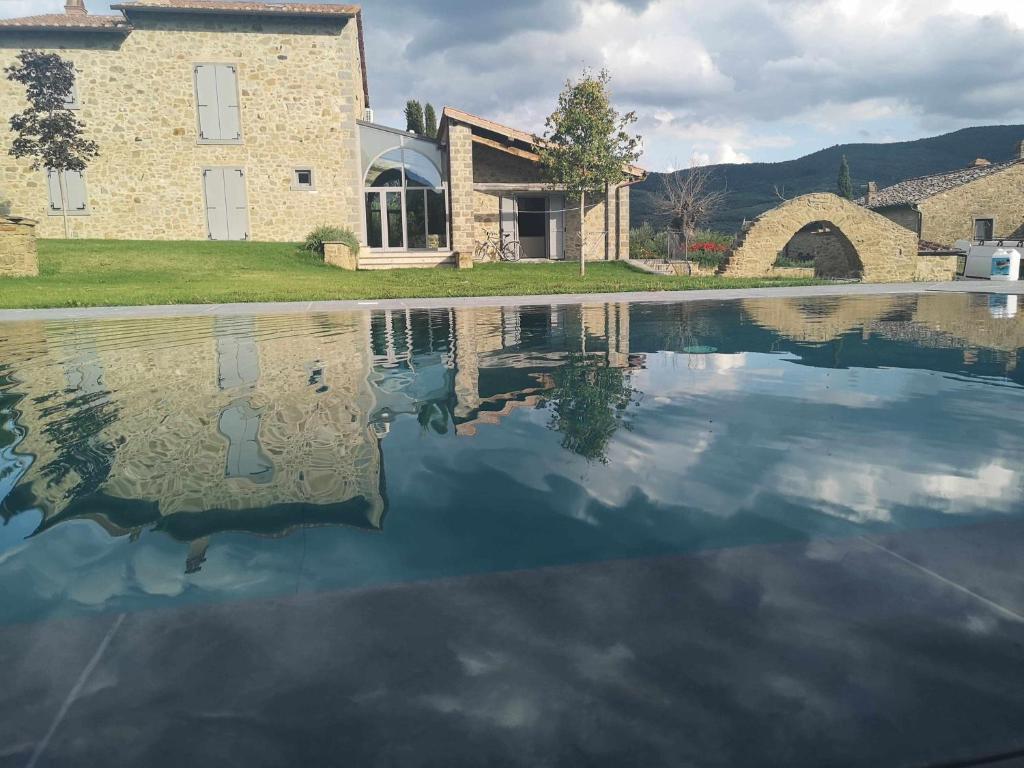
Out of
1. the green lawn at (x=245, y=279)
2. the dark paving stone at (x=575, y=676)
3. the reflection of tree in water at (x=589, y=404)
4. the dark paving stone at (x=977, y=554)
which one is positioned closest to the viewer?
→ the dark paving stone at (x=575, y=676)

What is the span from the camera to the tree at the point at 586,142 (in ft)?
69.3

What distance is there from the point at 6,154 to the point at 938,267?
103 ft

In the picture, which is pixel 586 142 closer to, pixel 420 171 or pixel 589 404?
pixel 420 171

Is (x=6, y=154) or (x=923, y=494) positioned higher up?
A: (x=6, y=154)

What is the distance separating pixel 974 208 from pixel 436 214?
86.7 ft

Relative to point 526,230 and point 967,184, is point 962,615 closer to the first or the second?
point 526,230

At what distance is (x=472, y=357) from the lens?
643 centimetres

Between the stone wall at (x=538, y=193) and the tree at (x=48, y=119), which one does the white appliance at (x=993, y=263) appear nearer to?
the stone wall at (x=538, y=193)

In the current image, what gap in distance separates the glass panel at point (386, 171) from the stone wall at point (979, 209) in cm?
2503

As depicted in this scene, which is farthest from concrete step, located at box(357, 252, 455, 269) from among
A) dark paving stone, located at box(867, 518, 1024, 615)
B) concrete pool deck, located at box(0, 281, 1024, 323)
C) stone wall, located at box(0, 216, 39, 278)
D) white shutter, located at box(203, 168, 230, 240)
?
dark paving stone, located at box(867, 518, 1024, 615)

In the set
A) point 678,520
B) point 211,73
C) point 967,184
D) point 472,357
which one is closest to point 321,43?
point 211,73

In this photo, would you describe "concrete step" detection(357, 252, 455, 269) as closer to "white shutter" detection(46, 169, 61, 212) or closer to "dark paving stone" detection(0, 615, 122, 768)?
"white shutter" detection(46, 169, 61, 212)

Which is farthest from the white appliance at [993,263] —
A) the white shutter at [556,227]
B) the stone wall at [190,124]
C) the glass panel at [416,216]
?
the stone wall at [190,124]

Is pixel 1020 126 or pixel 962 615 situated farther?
pixel 1020 126
